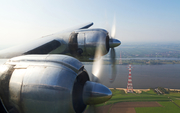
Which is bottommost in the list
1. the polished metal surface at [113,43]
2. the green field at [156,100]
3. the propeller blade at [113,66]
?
the green field at [156,100]

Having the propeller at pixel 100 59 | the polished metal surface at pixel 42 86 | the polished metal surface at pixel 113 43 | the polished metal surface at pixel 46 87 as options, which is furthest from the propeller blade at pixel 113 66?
the polished metal surface at pixel 42 86

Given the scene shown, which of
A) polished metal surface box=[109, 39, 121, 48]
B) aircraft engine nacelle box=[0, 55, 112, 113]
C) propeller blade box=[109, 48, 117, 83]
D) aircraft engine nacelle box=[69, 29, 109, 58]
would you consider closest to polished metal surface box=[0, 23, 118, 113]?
aircraft engine nacelle box=[0, 55, 112, 113]

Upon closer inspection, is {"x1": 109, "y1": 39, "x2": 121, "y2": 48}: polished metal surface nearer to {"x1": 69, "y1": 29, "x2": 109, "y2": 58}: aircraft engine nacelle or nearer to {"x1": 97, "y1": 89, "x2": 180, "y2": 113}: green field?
{"x1": 69, "y1": 29, "x2": 109, "y2": 58}: aircraft engine nacelle

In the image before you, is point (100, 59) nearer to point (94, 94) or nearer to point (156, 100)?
point (94, 94)

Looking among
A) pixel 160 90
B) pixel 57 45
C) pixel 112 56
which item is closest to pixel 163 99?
pixel 160 90

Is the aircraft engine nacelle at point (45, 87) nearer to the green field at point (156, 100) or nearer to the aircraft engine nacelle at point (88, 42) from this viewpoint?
the aircraft engine nacelle at point (88, 42)

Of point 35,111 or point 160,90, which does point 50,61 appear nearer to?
point 35,111
